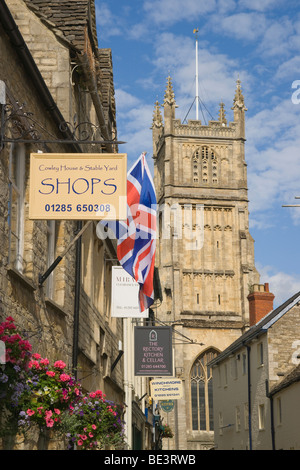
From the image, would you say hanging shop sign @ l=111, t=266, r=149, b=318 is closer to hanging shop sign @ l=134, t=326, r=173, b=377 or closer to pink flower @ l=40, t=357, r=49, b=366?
hanging shop sign @ l=134, t=326, r=173, b=377

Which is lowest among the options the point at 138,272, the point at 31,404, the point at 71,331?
the point at 31,404

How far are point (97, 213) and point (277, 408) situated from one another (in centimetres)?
2341

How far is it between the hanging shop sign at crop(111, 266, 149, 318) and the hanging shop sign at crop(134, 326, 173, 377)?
284 centimetres

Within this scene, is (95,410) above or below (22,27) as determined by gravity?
below

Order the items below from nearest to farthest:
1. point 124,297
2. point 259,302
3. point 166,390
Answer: point 124,297 < point 166,390 < point 259,302

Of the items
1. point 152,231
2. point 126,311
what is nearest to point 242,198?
point 126,311

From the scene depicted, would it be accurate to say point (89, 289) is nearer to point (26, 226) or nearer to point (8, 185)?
point (26, 226)

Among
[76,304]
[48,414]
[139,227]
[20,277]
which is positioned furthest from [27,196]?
[48,414]

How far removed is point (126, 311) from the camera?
61.1ft

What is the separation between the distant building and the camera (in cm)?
2991

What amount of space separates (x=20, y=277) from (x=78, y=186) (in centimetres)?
145

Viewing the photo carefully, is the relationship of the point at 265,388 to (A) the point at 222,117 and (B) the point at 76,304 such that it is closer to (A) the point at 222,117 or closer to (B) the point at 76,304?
(B) the point at 76,304

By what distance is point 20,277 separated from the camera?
33.7 ft

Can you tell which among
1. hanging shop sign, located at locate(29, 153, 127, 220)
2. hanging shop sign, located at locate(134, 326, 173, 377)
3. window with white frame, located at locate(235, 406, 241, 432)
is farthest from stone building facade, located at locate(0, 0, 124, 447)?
window with white frame, located at locate(235, 406, 241, 432)
